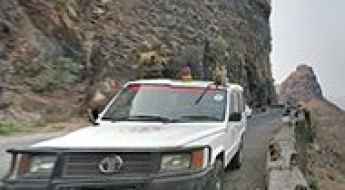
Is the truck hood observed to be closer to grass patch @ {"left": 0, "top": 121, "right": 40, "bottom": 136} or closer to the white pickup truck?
the white pickup truck

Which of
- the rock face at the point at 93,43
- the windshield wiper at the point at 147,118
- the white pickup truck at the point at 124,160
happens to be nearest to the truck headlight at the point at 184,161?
the white pickup truck at the point at 124,160

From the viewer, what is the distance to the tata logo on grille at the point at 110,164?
210 inches

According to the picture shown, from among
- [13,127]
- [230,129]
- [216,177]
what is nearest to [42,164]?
[216,177]

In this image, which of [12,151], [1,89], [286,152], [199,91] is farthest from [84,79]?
[12,151]

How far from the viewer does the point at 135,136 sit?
5.97 meters

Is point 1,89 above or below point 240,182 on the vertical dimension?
above

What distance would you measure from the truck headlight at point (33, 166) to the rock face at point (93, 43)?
553 inches

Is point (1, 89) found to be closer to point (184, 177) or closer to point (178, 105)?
point (178, 105)

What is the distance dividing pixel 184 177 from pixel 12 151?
5.98 feet

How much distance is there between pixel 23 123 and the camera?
59.4 feet

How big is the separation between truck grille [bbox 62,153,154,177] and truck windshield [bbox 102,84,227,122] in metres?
1.86

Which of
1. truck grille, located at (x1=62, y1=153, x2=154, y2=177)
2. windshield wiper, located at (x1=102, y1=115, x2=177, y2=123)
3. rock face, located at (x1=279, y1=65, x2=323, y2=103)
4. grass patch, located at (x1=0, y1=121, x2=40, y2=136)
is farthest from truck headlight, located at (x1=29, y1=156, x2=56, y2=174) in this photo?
rock face, located at (x1=279, y1=65, x2=323, y2=103)

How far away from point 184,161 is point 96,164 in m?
0.88

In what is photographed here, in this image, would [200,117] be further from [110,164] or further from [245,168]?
[245,168]
